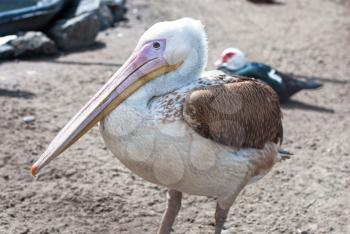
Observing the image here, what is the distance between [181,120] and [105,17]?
15.6 feet

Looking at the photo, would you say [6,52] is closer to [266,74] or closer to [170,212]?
[266,74]

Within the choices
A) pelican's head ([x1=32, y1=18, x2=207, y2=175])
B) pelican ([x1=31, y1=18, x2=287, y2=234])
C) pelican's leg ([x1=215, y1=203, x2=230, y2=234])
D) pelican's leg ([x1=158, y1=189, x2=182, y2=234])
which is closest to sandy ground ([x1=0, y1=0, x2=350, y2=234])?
pelican's leg ([x1=158, y1=189, x2=182, y2=234])

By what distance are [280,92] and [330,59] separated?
64.8 inches

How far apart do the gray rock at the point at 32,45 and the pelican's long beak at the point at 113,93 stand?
132 inches

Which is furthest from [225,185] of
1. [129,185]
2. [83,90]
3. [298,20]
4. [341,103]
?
[298,20]

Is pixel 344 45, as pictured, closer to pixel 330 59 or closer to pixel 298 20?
pixel 330 59

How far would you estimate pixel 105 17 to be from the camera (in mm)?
7215

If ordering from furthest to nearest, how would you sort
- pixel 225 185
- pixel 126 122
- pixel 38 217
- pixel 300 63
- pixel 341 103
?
1. pixel 300 63
2. pixel 341 103
3. pixel 38 217
4. pixel 225 185
5. pixel 126 122

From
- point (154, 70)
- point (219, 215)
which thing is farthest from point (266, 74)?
point (154, 70)

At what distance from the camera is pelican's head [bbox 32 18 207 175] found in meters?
2.74

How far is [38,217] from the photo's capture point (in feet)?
11.2

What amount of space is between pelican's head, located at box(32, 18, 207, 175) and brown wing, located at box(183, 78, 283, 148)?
172 millimetres

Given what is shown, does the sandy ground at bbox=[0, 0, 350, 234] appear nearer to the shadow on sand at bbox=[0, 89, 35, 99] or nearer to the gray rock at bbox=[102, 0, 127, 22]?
the shadow on sand at bbox=[0, 89, 35, 99]

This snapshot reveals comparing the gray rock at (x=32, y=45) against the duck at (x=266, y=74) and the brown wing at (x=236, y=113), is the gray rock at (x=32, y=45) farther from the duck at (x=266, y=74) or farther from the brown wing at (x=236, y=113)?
the brown wing at (x=236, y=113)
